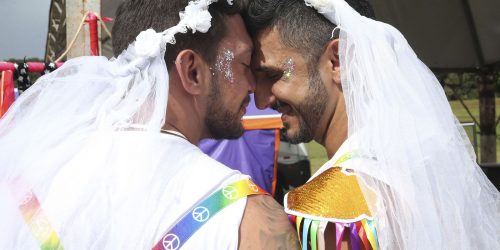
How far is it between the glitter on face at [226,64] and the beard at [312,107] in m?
0.33

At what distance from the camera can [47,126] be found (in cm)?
127

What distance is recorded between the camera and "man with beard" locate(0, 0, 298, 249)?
111 cm

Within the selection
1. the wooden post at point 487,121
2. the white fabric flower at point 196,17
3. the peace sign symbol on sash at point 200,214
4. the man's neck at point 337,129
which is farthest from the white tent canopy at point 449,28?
the peace sign symbol on sash at point 200,214

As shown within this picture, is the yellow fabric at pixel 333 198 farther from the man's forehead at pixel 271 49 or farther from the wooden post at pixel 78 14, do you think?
the wooden post at pixel 78 14

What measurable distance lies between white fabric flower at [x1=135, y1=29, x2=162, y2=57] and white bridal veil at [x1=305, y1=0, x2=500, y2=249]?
22.0 inches

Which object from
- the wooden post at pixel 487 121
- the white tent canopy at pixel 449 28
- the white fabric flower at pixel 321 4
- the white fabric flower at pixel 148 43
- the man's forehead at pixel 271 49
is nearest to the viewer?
the white fabric flower at pixel 148 43

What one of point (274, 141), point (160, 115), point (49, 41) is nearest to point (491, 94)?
point (274, 141)

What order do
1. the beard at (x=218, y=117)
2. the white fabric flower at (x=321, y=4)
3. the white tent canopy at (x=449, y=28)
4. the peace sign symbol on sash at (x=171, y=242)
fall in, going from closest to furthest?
1. the peace sign symbol on sash at (x=171, y=242)
2. the beard at (x=218, y=117)
3. the white fabric flower at (x=321, y=4)
4. the white tent canopy at (x=449, y=28)

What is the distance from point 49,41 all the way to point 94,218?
2886mm

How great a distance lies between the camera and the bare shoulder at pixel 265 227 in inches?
44.7

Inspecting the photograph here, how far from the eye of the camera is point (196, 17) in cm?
135

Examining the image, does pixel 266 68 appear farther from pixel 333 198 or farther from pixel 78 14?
pixel 78 14

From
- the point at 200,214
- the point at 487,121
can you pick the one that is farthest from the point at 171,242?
the point at 487,121

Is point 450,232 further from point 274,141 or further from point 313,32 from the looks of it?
point 274,141
